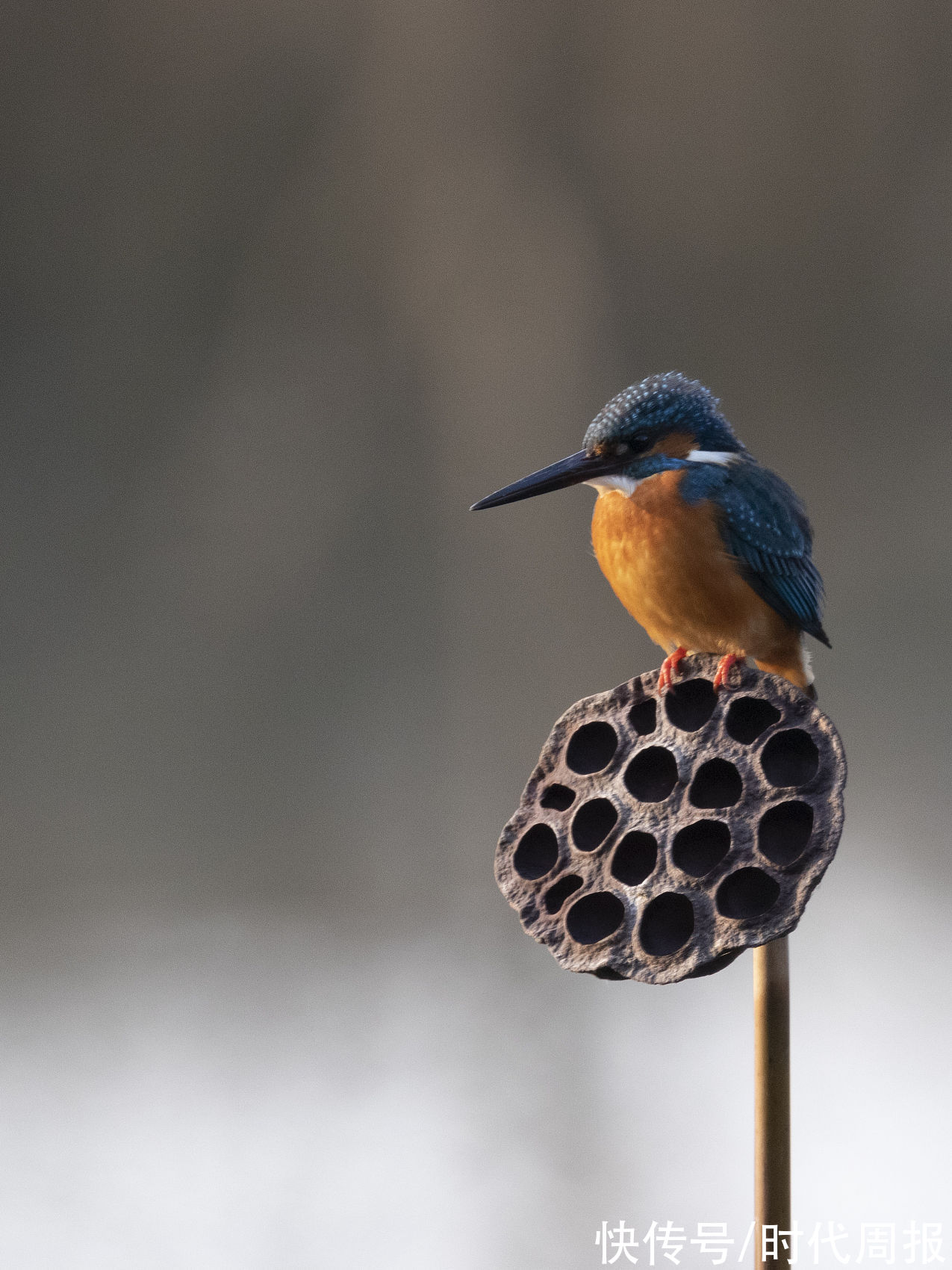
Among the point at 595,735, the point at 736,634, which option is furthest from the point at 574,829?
the point at 736,634

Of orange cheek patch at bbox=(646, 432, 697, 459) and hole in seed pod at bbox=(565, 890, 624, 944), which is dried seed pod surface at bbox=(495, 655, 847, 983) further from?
orange cheek patch at bbox=(646, 432, 697, 459)

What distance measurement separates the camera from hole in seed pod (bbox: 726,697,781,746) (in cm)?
62

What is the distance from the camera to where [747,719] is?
0.63m

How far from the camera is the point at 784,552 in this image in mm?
736

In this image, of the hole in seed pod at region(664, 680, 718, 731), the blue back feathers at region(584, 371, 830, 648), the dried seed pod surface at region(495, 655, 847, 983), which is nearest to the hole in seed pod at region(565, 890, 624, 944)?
the dried seed pod surface at region(495, 655, 847, 983)

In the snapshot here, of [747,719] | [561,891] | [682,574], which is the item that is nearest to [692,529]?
[682,574]

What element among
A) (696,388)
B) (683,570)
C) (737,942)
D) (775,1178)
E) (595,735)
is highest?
(696,388)

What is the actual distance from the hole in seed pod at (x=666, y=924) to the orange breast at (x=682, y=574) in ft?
0.61

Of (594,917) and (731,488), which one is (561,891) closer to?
(594,917)

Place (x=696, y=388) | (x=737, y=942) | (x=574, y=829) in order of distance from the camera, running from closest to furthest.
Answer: (x=737, y=942), (x=574, y=829), (x=696, y=388)

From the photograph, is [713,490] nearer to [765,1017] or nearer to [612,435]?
[612,435]

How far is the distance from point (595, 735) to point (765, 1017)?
0.19 metres

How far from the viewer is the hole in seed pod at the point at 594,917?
0.62 meters

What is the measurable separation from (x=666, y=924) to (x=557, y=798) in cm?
11
